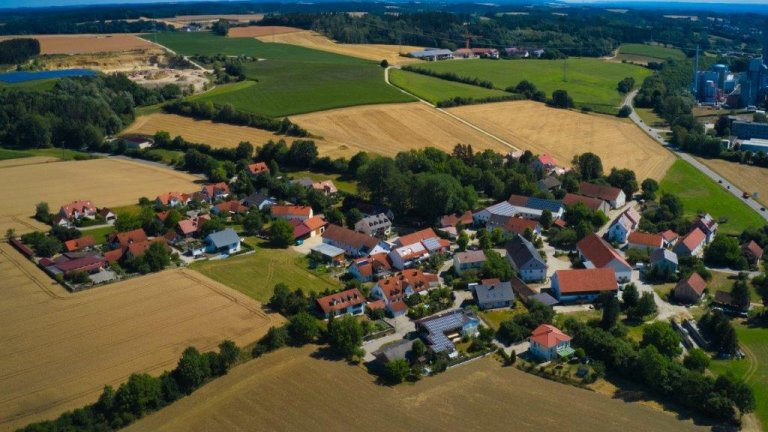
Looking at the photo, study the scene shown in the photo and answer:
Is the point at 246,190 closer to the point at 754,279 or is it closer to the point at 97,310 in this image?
the point at 97,310

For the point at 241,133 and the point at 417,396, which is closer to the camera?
the point at 417,396

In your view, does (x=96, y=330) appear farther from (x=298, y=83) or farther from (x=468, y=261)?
(x=298, y=83)

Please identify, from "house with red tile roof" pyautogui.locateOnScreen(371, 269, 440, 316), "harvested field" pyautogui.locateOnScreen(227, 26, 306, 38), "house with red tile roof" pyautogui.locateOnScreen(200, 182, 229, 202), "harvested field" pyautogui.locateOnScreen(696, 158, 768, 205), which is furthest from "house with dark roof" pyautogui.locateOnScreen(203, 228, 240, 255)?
"harvested field" pyautogui.locateOnScreen(227, 26, 306, 38)

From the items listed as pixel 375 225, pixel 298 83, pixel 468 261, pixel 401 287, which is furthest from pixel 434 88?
pixel 401 287

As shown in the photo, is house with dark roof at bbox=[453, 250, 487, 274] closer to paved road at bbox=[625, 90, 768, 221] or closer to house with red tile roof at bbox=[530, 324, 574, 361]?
house with red tile roof at bbox=[530, 324, 574, 361]

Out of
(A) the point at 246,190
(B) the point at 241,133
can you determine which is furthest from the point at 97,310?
(B) the point at 241,133

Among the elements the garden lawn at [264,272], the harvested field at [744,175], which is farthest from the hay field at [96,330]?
the harvested field at [744,175]
